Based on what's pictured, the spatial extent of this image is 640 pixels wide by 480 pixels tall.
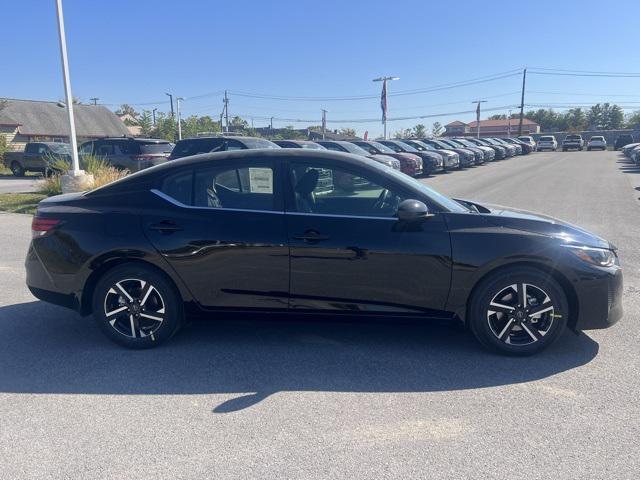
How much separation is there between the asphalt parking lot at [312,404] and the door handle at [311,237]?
943mm

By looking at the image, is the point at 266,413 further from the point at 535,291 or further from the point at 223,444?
the point at 535,291

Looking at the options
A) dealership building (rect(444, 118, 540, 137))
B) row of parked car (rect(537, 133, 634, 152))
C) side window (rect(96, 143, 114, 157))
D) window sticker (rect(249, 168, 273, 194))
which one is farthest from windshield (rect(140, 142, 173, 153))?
dealership building (rect(444, 118, 540, 137))

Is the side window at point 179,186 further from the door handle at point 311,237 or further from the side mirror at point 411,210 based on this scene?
the side mirror at point 411,210

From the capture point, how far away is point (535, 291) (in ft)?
12.6

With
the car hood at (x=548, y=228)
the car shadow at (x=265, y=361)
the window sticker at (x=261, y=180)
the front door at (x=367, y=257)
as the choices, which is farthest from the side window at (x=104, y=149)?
the car hood at (x=548, y=228)

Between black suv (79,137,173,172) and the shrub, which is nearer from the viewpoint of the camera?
the shrub

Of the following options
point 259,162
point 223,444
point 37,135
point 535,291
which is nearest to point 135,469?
point 223,444

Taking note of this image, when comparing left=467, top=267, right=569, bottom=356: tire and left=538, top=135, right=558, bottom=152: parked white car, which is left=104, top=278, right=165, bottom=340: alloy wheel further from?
left=538, top=135, right=558, bottom=152: parked white car

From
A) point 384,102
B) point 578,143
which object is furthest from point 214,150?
point 578,143

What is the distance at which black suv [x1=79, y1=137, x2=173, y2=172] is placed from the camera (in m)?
18.7

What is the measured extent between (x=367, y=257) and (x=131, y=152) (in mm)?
17384

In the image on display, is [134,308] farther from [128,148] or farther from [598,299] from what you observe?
[128,148]

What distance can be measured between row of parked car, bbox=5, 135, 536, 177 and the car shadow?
9.36 m

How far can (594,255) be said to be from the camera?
387cm
